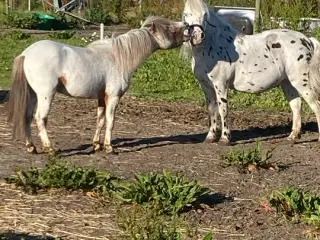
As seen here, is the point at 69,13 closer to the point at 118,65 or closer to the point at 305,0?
the point at 305,0

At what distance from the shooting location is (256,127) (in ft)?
39.9

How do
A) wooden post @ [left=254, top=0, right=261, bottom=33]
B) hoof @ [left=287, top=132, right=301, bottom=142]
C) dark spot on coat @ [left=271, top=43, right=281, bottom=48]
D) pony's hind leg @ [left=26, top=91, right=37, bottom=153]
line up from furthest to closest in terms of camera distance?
wooden post @ [left=254, top=0, right=261, bottom=33]
hoof @ [left=287, top=132, right=301, bottom=142]
dark spot on coat @ [left=271, top=43, right=281, bottom=48]
pony's hind leg @ [left=26, top=91, right=37, bottom=153]

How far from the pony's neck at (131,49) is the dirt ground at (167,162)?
976mm

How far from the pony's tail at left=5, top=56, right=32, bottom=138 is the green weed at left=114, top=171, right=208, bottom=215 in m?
2.44

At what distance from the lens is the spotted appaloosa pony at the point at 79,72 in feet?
29.3

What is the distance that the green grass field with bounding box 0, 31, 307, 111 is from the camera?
1420 cm

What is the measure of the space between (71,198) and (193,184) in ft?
3.33

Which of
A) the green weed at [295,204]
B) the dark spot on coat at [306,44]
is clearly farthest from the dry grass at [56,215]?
the dark spot on coat at [306,44]

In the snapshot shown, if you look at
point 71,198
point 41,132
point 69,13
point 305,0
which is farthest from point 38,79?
point 69,13

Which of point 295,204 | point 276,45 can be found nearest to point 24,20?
point 276,45

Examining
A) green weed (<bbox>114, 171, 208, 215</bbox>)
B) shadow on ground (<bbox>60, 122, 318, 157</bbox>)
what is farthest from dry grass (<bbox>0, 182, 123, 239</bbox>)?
shadow on ground (<bbox>60, 122, 318, 157</bbox>)

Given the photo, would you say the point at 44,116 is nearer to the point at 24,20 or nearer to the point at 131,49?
the point at 131,49

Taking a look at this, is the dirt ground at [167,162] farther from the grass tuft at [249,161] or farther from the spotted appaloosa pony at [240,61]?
the spotted appaloosa pony at [240,61]

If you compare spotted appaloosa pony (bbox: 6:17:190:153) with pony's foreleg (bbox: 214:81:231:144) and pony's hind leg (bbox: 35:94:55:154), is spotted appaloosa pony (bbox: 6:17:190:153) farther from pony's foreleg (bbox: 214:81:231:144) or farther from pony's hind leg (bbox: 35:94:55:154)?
pony's foreleg (bbox: 214:81:231:144)
